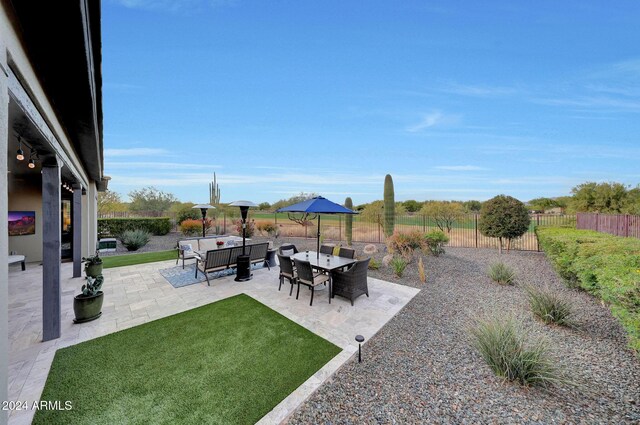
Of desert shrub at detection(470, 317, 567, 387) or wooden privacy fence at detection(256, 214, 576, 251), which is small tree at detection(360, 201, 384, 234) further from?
desert shrub at detection(470, 317, 567, 387)

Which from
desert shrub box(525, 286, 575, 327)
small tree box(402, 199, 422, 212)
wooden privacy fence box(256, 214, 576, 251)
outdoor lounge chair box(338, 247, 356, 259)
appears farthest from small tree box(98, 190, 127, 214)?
small tree box(402, 199, 422, 212)

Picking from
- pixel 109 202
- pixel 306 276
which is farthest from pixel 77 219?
pixel 109 202

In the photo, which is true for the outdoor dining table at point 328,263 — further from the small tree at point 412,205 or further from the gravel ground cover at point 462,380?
the small tree at point 412,205

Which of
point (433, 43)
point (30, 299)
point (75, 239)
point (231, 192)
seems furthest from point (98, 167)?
point (231, 192)

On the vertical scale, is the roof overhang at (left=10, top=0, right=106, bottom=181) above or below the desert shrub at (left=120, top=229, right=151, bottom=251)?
above

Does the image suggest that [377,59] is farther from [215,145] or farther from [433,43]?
[215,145]

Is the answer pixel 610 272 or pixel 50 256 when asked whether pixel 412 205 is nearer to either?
pixel 610 272

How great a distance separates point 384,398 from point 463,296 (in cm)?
385

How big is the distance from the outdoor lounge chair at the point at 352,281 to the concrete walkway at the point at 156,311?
21 centimetres

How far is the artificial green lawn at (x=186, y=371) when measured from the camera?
7.70ft

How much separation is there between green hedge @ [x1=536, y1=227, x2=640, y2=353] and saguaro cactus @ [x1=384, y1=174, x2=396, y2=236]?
579cm

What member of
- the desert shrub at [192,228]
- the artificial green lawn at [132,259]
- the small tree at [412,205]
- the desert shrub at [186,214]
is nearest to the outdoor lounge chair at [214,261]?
the artificial green lawn at [132,259]

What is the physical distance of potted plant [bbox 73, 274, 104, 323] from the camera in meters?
4.16

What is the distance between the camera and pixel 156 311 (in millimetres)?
4676
